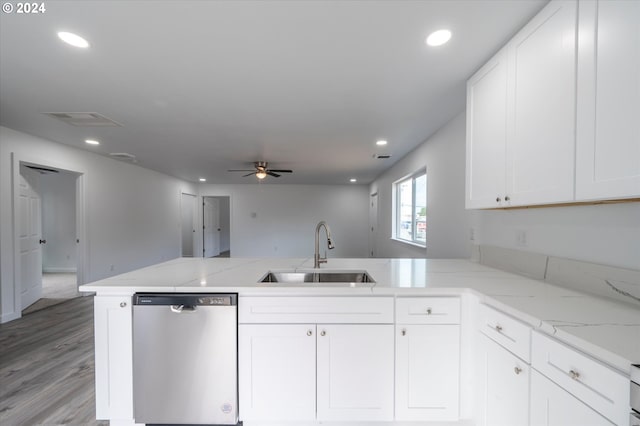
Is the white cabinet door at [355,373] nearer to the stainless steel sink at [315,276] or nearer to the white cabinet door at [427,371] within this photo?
the white cabinet door at [427,371]

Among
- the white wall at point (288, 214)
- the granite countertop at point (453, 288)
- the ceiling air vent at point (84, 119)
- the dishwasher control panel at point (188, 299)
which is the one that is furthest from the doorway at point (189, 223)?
the dishwasher control panel at point (188, 299)

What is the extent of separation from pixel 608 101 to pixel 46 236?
9430 millimetres

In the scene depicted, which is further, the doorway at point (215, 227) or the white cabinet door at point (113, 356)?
the doorway at point (215, 227)

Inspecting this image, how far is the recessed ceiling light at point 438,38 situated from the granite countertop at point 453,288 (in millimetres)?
1431

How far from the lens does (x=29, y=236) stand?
12.1 ft

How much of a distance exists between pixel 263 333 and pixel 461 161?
2348 millimetres

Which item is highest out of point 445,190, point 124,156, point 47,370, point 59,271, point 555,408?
point 124,156

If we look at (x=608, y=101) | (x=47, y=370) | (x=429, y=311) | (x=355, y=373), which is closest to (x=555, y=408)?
(x=429, y=311)

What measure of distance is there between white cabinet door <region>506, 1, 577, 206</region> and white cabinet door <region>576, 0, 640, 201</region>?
0.05 meters

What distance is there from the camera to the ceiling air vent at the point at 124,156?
439 centimetres

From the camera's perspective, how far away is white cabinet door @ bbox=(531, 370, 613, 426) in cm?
82

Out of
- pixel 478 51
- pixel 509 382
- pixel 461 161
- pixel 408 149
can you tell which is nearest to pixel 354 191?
pixel 408 149

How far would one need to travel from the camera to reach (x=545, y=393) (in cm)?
98

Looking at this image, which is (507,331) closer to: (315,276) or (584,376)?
Result: (584,376)
